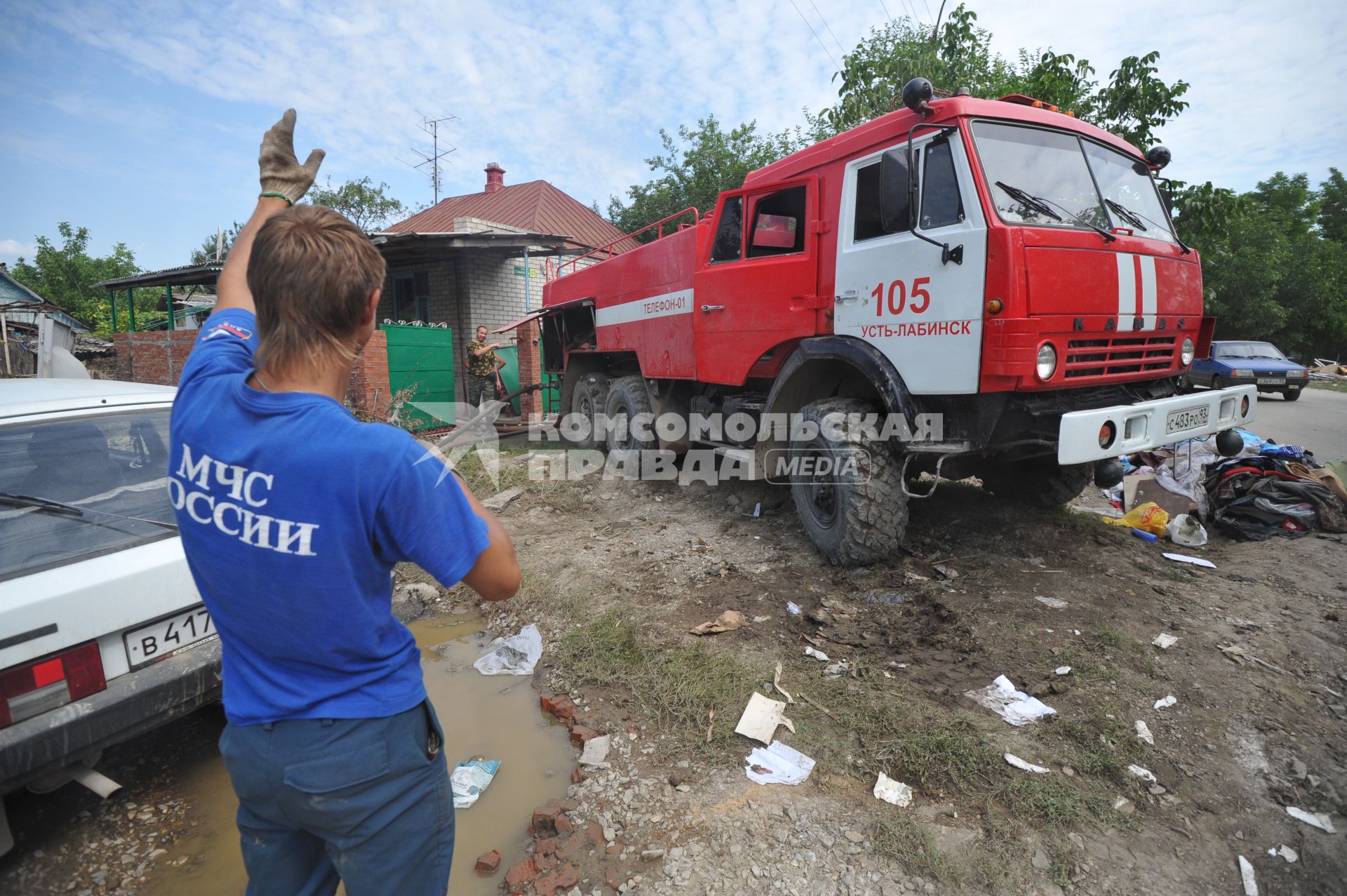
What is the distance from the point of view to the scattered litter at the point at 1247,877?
1883mm

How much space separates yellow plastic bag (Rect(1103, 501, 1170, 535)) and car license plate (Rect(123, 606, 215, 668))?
542 cm

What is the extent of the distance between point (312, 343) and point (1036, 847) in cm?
238

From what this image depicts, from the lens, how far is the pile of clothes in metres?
4.56

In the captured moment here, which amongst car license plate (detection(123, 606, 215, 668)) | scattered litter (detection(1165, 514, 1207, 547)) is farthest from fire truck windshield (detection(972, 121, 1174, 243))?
car license plate (detection(123, 606, 215, 668))

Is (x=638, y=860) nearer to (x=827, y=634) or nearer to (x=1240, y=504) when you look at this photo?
(x=827, y=634)

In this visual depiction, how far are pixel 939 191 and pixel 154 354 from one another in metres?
13.6

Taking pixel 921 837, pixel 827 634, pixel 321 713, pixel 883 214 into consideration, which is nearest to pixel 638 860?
pixel 921 837

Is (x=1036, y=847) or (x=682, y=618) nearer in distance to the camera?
(x=1036, y=847)

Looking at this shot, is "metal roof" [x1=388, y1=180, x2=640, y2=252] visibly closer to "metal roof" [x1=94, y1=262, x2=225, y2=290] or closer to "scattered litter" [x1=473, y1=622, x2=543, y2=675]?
"metal roof" [x1=94, y1=262, x2=225, y2=290]

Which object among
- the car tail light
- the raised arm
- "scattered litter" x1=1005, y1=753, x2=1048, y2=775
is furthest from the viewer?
"scattered litter" x1=1005, y1=753, x2=1048, y2=775

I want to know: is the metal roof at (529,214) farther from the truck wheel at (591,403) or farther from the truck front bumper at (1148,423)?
the truck front bumper at (1148,423)

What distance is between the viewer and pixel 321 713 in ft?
3.62

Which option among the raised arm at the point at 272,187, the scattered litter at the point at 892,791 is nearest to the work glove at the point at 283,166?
the raised arm at the point at 272,187

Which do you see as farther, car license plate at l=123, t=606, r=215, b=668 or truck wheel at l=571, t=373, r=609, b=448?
truck wheel at l=571, t=373, r=609, b=448
